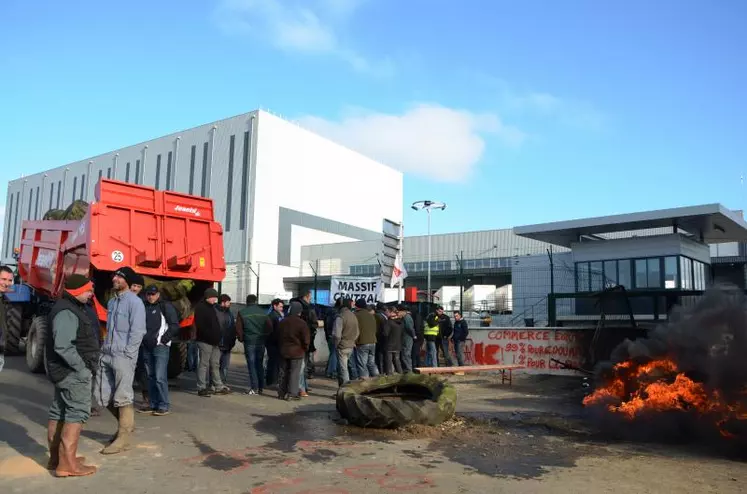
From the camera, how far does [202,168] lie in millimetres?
57719

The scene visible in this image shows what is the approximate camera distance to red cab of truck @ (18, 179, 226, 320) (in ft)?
34.3

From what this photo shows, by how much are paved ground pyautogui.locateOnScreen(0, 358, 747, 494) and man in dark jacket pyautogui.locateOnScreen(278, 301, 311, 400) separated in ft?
3.12

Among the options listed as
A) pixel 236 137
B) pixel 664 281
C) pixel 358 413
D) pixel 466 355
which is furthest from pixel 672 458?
pixel 236 137

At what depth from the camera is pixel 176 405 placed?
932 centimetres

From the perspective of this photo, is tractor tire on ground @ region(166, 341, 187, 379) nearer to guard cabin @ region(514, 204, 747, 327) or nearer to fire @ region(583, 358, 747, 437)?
fire @ region(583, 358, 747, 437)

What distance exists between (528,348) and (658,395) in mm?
7296

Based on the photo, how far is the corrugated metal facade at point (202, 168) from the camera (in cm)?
5459

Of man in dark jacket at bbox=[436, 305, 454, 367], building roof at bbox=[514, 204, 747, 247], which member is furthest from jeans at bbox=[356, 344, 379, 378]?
building roof at bbox=[514, 204, 747, 247]

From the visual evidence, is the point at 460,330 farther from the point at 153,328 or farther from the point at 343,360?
the point at 153,328

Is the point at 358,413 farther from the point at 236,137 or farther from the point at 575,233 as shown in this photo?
the point at 236,137

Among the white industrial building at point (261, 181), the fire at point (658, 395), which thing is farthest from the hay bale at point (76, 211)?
the white industrial building at point (261, 181)

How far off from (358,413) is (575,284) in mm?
19499

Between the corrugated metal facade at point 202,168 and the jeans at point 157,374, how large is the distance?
150 feet

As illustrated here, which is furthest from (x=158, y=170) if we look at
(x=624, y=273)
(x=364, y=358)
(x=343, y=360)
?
(x=343, y=360)
